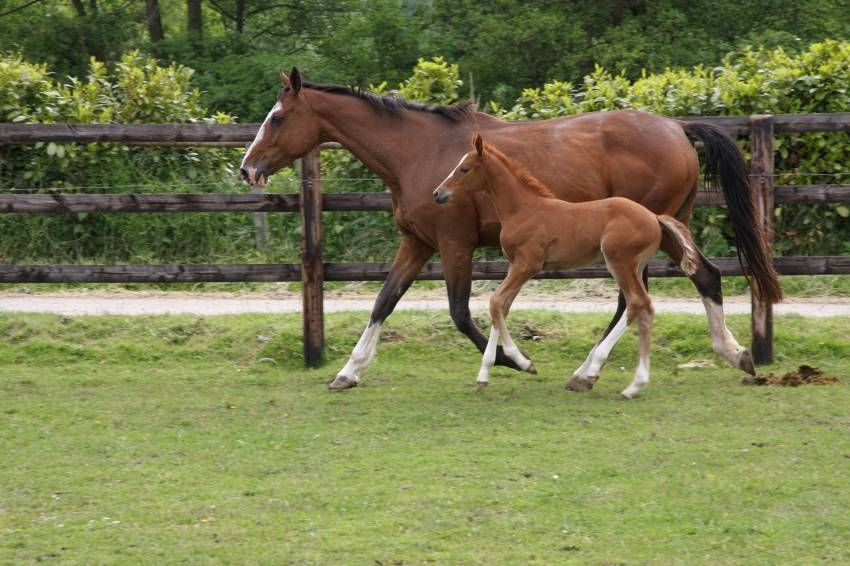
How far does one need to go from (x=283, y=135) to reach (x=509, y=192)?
1.72 meters

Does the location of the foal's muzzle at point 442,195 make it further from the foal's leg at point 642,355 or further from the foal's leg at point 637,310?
the foal's leg at point 642,355

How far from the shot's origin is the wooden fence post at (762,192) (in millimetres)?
8664

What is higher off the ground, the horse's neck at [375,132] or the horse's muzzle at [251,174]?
the horse's neck at [375,132]

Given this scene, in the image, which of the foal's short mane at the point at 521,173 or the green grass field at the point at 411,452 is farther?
the foal's short mane at the point at 521,173

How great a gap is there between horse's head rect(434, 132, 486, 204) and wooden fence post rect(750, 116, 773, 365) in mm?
2205

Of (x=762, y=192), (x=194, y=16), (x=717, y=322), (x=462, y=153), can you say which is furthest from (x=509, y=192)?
(x=194, y=16)

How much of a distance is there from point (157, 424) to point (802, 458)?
3.73m

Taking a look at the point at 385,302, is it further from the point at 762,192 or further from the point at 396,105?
the point at 762,192

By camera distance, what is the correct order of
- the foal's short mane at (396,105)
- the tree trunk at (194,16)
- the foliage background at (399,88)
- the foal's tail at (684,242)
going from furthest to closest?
the tree trunk at (194,16), the foliage background at (399,88), the foal's short mane at (396,105), the foal's tail at (684,242)

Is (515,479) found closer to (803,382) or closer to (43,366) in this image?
(803,382)

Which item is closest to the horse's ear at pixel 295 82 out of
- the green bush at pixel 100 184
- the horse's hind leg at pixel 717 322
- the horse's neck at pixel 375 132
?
the horse's neck at pixel 375 132

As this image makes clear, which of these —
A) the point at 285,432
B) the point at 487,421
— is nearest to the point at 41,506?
the point at 285,432

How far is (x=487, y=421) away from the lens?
23.0ft

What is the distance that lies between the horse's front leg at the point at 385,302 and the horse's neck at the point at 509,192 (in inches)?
32.4
